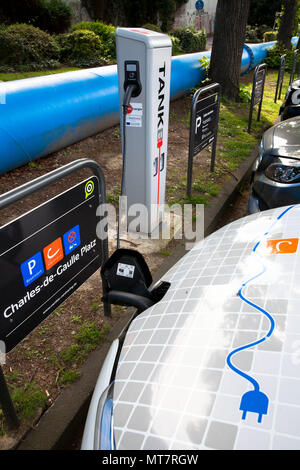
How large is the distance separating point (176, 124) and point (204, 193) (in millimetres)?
3142

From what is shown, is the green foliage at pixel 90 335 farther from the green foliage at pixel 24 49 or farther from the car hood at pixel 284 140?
the green foliage at pixel 24 49

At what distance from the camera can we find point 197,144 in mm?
A: 4328

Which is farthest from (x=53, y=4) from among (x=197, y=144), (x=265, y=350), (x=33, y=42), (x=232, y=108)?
(x=265, y=350)

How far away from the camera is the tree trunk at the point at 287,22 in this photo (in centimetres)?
1622

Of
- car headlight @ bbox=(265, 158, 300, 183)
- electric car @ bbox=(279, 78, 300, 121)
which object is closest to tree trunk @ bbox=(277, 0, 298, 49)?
electric car @ bbox=(279, 78, 300, 121)

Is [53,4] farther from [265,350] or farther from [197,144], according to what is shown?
[265,350]

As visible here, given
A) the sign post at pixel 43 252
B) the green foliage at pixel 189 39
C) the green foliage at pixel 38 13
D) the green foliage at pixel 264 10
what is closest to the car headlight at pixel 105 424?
the sign post at pixel 43 252

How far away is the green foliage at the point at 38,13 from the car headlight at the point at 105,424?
19.4 metres

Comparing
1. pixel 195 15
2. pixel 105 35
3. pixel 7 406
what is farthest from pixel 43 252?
pixel 195 15

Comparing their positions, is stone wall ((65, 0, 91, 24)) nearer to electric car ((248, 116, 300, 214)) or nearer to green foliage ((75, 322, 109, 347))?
electric car ((248, 116, 300, 214))

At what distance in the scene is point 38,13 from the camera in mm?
17281

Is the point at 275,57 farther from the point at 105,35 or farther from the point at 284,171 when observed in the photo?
the point at 284,171

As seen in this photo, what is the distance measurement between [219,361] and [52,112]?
169 inches

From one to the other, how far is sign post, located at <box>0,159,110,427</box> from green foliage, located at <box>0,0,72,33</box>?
18.4m
